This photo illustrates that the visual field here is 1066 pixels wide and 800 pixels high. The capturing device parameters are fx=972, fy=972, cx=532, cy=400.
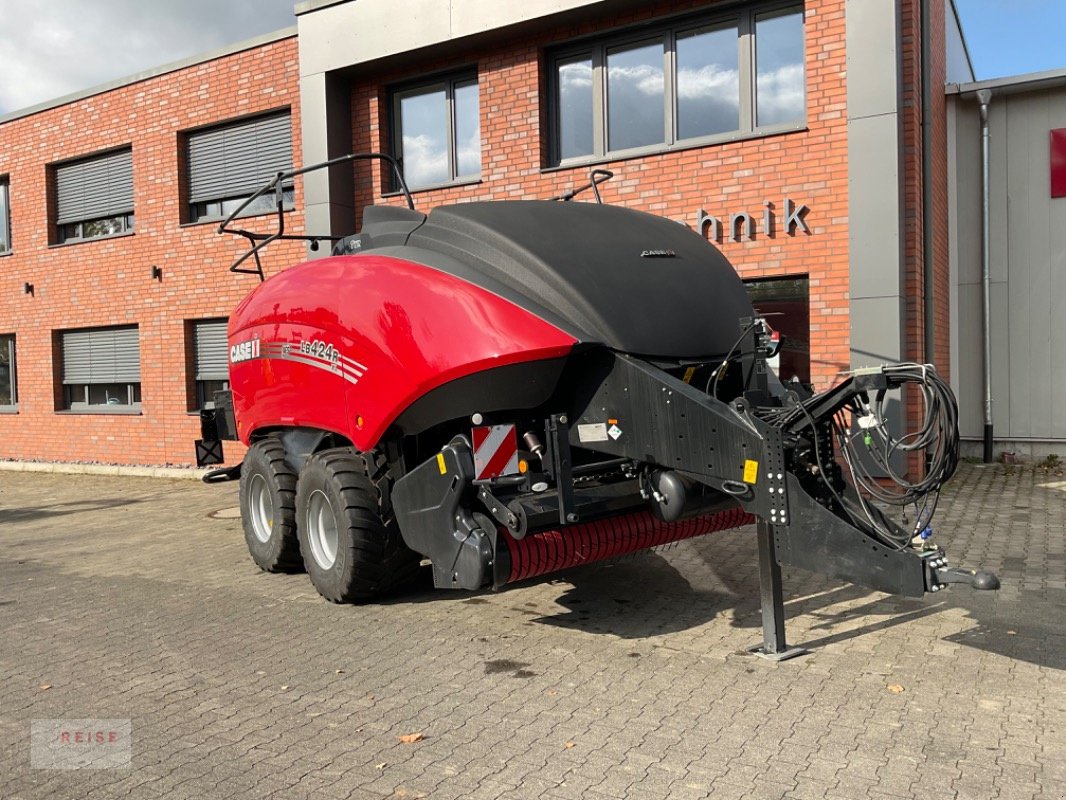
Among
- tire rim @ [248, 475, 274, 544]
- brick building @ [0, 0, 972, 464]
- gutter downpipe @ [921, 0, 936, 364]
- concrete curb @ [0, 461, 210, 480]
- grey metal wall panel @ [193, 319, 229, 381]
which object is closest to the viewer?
tire rim @ [248, 475, 274, 544]

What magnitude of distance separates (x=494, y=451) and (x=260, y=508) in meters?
3.07

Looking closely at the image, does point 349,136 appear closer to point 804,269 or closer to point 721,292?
point 804,269

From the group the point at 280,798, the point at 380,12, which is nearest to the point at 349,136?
the point at 380,12

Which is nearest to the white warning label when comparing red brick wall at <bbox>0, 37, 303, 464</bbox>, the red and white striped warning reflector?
the red and white striped warning reflector

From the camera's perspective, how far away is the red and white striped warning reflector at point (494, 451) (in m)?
5.04

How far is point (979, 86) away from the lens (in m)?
12.0

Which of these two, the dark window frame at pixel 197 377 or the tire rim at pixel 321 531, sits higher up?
the dark window frame at pixel 197 377

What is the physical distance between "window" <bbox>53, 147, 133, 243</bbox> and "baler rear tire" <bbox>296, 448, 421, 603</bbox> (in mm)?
10464

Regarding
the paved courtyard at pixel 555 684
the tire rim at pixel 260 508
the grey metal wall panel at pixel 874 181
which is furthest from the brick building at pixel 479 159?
the tire rim at pixel 260 508

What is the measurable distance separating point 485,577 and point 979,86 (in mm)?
10257

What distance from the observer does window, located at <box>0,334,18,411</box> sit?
1684 cm

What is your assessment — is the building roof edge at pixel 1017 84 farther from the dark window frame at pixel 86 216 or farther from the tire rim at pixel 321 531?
the dark window frame at pixel 86 216

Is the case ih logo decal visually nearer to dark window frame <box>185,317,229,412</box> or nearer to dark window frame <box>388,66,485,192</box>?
dark window frame <box>388,66,485,192</box>

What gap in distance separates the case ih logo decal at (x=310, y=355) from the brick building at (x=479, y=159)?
2.15 metres
